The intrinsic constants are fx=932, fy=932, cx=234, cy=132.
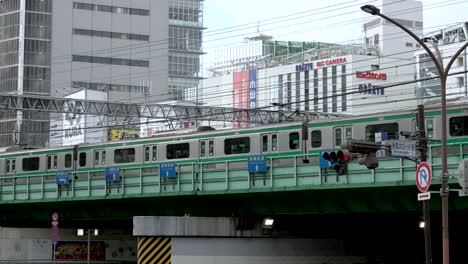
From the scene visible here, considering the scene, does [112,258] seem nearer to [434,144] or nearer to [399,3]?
[434,144]

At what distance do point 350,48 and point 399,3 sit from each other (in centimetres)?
1572

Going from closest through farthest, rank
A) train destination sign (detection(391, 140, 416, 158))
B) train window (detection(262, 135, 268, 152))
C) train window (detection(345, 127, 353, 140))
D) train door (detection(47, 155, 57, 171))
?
train destination sign (detection(391, 140, 416, 158)) → train window (detection(345, 127, 353, 140)) → train window (detection(262, 135, 268, 152)) → train door (detection(47, 155, 57, 171))

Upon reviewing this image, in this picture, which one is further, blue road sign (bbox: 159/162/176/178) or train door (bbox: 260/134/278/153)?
train door (bbox: 260/134/278/153)

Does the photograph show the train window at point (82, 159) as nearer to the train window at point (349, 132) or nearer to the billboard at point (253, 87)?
the train window at point (349, 132)

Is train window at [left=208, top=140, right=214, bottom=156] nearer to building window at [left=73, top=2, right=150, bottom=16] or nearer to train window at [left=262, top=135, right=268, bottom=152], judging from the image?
train window at [left=262, top=135, right=268, bottom=152]

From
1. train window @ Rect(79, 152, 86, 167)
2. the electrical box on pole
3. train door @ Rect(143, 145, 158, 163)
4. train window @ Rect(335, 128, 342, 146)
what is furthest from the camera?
train window @ Rect(79, 152, 86, 167)

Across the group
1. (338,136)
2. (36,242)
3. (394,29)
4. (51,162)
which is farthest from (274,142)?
(394,29)

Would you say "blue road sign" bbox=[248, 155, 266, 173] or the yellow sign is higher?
the yellow sign

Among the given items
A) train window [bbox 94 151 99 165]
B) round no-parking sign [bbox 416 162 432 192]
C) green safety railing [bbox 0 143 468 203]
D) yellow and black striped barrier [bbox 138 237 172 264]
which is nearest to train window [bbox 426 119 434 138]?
green safety railing [bbox 0 143 468 203]

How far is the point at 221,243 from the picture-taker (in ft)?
120

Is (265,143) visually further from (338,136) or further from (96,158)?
(96,158)

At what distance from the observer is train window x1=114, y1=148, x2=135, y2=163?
46.6 metres

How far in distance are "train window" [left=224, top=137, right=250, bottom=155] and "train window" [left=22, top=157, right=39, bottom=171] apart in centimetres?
1510

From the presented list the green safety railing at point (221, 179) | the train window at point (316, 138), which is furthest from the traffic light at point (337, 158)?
the train window at point (316, 138)
